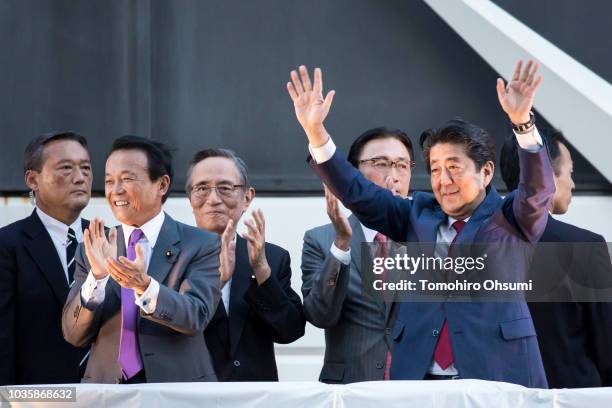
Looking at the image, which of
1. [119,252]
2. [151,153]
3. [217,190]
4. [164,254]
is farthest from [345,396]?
[217,190]

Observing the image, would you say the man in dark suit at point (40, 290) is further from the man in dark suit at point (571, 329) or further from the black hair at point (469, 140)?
the man in dark suit at point (571, 329)

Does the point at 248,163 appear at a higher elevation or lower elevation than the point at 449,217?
higher

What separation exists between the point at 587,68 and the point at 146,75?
1962 mm

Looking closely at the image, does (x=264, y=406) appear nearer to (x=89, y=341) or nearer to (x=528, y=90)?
(x=89, y=341)

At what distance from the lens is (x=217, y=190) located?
372 cm

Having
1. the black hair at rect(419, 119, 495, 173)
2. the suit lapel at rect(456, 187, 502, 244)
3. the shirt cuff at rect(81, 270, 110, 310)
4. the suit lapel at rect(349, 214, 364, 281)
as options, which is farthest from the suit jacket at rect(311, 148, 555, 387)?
the shirt cuff at rect(81, 270, 110, 310)

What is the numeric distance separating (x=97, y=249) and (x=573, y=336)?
144 centimetres

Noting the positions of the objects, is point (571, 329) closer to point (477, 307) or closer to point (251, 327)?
point (477, 307)

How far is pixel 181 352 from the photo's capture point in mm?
Result: 3090

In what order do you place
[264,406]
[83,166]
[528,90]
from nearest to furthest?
[264,406] → [528,90] → [83,166]

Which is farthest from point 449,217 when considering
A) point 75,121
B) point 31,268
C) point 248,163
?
point 75,121

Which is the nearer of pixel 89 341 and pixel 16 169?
pixel 89 341

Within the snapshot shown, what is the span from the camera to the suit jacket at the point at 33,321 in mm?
3527

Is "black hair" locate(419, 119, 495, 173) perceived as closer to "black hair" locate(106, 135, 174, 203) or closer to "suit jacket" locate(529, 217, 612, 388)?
"suit jacket" locate(529, 217, 612, 388)
